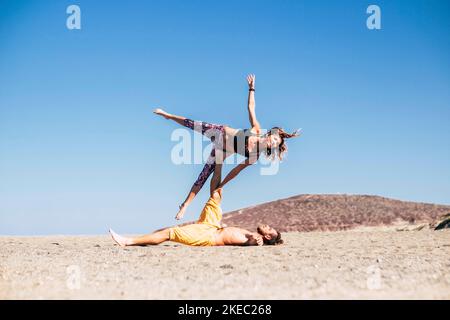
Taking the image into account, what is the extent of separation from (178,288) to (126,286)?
0.52 meters

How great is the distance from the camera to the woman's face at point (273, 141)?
8664 mm

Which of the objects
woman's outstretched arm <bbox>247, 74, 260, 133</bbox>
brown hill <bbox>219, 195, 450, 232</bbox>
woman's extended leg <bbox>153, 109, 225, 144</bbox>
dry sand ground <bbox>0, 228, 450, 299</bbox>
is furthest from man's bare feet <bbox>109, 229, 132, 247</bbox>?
brown hill <bbox>219, 195, 450, 232</bbox>

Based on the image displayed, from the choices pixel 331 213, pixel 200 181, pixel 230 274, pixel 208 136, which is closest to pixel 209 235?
pixel 200 181

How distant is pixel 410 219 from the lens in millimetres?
15742

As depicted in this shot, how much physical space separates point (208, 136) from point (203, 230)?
1.81 meters

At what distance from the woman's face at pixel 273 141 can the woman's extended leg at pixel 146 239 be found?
7.93ft

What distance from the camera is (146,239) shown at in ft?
28.0

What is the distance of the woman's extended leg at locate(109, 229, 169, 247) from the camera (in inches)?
330

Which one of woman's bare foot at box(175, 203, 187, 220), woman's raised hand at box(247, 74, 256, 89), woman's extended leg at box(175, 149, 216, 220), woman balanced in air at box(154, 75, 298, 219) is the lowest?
woman's bare foot at box(175, 203, 187, 220)

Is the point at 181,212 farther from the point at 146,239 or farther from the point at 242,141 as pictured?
the point at 242,141

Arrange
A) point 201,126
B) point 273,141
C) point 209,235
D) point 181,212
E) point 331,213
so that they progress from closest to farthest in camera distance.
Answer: point 209,235, point 273,141, point 181,212, point 201,126, point 331,213

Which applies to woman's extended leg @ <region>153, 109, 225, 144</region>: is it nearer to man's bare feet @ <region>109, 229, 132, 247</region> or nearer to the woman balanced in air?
the woman balanced in air

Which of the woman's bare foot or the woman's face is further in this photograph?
the woman's bare foot
